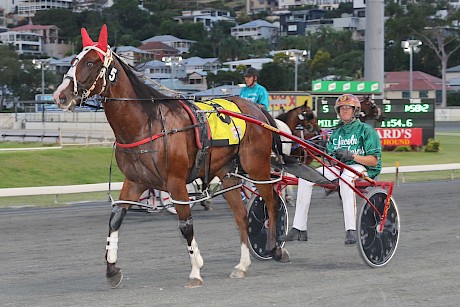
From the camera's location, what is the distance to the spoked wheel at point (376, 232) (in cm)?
863

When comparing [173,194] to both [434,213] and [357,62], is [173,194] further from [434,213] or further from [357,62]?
[357,62]

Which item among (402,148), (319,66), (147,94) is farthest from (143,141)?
(319,66)

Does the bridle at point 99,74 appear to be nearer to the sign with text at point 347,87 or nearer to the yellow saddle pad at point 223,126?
the yellow saddle pad at point 223,126

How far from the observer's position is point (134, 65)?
8391mm

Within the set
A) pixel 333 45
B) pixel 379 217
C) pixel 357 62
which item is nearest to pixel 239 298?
pixel 379 217

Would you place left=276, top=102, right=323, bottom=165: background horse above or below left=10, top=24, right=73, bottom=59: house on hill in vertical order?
below

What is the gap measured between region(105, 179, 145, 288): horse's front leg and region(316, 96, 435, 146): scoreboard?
21538 millimetres

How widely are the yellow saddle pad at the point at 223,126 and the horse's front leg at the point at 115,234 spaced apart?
904 mm

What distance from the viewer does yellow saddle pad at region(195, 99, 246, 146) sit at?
27.2ft

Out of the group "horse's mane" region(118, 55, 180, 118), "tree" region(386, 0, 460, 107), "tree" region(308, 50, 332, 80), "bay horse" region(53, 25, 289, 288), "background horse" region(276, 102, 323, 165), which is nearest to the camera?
"bay horse" region(53, 25, 289, 288)

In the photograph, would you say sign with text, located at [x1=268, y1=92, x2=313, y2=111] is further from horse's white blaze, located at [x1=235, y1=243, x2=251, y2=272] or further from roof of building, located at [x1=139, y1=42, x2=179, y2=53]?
roof of building, located at [x1=139, y1=42, x2=179, y2=53]

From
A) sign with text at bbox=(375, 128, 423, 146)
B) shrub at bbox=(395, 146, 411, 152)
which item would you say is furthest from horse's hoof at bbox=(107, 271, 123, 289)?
shrub at bbox=(395, 146, 411, 152)

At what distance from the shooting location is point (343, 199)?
875cm

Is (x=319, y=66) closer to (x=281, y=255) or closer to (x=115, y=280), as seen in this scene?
(x=281, y=255)
